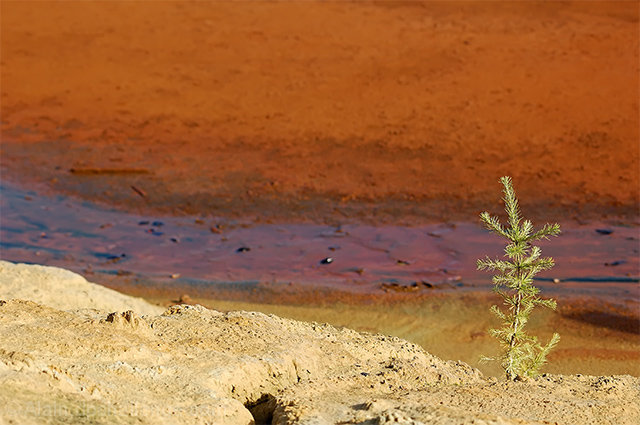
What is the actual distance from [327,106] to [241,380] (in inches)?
337

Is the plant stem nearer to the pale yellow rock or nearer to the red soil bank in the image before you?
the pale yellow rock

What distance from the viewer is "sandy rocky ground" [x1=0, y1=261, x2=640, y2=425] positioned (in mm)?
2367

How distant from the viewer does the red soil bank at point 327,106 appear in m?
9.12

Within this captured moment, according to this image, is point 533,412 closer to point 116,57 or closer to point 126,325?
point 126,325

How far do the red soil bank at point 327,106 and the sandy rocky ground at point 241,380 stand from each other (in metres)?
5.23

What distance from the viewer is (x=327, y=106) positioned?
36.6 ft

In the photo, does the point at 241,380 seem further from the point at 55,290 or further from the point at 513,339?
the point at 55,290

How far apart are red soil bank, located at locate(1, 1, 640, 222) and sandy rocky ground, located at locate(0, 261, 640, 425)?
523 centimetres

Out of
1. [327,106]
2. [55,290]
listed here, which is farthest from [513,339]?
[327,106]

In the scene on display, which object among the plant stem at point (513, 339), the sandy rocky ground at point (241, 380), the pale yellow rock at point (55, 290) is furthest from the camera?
the pale yellow rock at point (55, 290)

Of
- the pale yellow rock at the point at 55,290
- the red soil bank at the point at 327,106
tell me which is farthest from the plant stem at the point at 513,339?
the red soil bank at the point at 327,106

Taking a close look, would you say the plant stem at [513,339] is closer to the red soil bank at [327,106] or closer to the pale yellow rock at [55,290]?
the pale yellow rock at [55,290]

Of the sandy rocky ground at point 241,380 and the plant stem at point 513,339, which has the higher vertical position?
the plant stem at point 513,339

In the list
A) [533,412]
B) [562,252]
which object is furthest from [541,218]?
[533,412]
